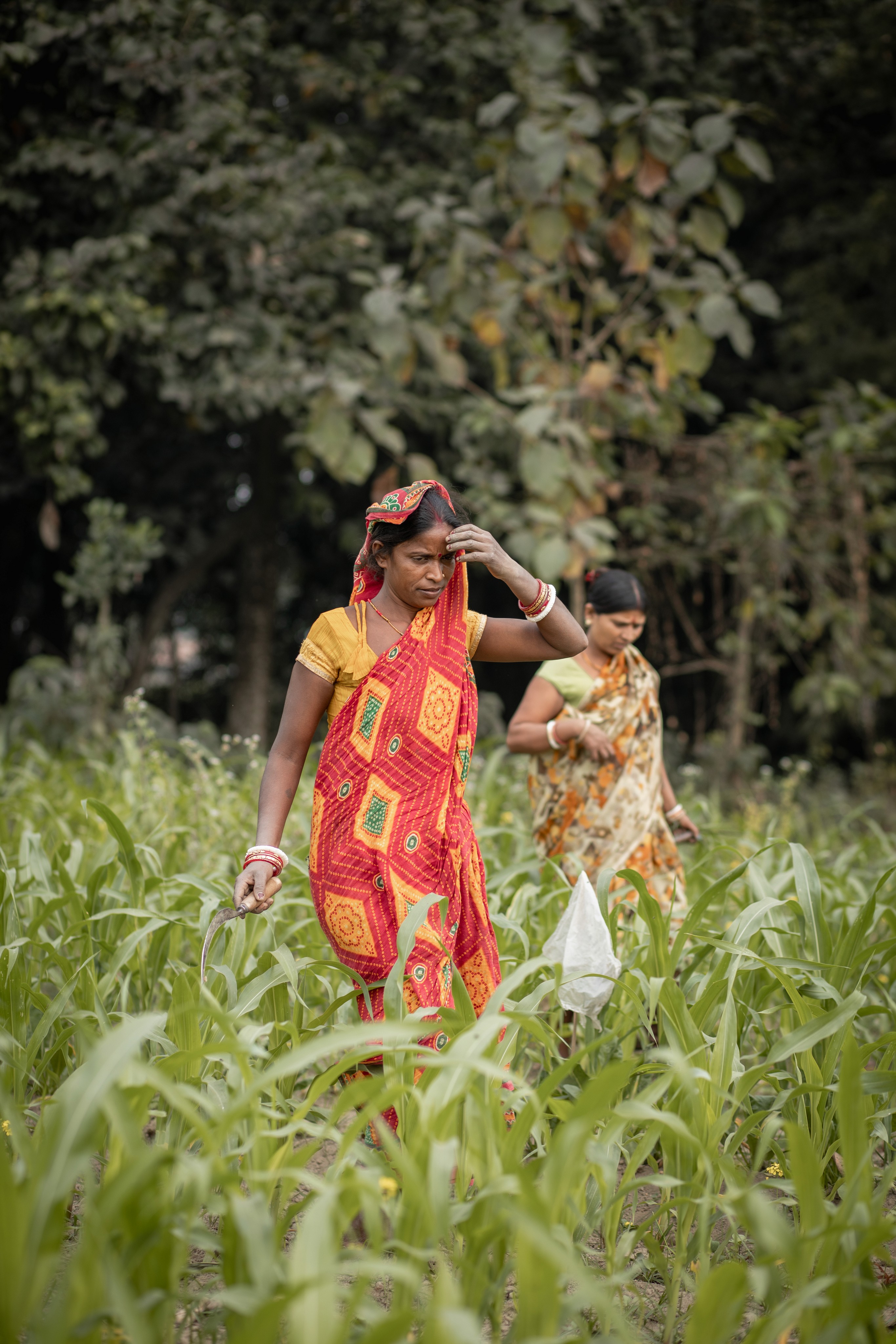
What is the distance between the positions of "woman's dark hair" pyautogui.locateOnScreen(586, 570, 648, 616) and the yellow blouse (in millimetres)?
1273

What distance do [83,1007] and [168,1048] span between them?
12.0 inches

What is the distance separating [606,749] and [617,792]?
6.7 inches

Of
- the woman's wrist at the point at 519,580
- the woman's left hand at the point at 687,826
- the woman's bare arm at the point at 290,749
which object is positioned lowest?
the woman's left hand at the point at 687,826

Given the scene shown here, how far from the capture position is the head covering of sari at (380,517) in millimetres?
2072

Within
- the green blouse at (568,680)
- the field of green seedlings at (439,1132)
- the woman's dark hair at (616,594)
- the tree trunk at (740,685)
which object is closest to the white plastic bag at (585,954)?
the field of green seedlings at (439,1132)

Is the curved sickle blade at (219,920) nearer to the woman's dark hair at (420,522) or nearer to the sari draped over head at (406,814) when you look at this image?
the sari draped over head at (406,814)

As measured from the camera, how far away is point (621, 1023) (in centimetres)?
227

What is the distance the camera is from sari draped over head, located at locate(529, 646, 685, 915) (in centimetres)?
327

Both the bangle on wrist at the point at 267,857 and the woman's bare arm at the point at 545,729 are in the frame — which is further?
the woman's bare arm at the point at 545,729

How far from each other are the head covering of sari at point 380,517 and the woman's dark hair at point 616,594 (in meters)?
1.13

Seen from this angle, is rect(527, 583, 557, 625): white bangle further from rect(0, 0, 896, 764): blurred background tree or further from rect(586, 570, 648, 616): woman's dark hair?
rect(0, 0, 896, 764): blurred background tree

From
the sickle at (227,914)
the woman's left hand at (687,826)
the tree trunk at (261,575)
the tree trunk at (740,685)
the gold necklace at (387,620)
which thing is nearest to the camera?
the sickle at (227,914)

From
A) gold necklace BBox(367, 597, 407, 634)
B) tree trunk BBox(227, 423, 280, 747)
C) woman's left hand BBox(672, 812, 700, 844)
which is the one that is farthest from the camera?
tree trunk BBox(227, 423, 280, 747)

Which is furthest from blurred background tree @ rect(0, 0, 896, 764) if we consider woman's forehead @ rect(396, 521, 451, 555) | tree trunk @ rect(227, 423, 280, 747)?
woman's forehead @ rect(396, 521, 451, 555)
